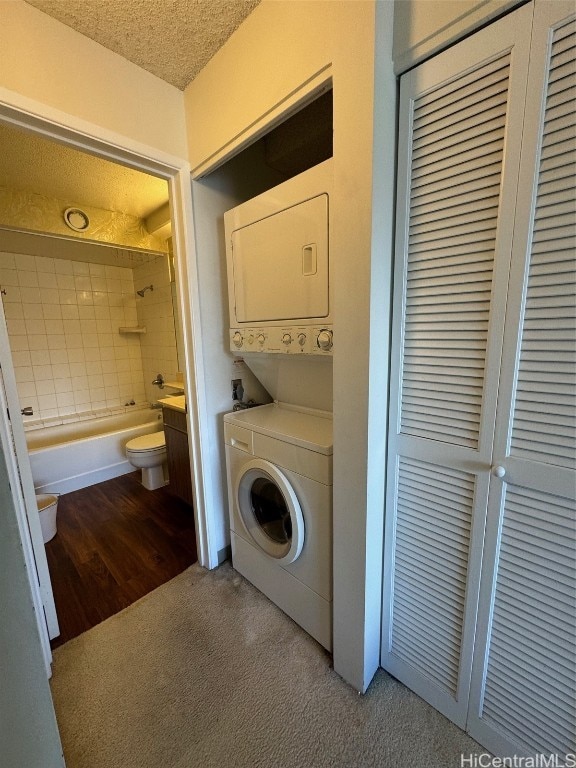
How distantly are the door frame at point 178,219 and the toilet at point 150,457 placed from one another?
1.01 metres

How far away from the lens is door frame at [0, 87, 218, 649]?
1.14 metres

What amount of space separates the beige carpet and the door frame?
34 cm

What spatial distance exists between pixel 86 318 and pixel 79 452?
5.00ft

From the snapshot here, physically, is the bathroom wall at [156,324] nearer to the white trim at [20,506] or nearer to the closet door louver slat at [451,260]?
the white trim at [20,506]

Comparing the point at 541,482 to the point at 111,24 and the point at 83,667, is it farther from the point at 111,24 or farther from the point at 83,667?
the point at 111,24

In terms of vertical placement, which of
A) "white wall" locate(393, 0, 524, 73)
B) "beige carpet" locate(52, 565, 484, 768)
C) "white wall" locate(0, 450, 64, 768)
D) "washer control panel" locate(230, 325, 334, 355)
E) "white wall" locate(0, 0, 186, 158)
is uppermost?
"white wall" locate(0, 0, 186, 158)

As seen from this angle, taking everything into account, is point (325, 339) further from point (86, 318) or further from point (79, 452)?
point (86, 318)

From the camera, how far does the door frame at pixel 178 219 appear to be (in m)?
1.14

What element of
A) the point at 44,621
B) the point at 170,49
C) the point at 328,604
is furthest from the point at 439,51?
the point at 44,621

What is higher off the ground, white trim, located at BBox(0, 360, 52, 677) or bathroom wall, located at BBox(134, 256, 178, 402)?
bathroom wall, located at BBox(134, 256, 178, 402)

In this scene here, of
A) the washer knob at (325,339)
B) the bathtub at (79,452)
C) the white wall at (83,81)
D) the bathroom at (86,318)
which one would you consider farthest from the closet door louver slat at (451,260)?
the bathtub at (79,452)

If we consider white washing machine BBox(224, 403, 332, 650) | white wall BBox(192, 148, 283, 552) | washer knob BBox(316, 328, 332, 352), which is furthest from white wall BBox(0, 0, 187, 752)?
washer knob BBox(316, 328, 332, 352)

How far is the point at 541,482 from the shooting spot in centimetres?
82

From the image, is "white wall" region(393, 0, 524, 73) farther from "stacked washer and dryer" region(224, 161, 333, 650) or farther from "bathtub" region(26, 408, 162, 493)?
"bathtub" region(26, 408, 162, 493)
